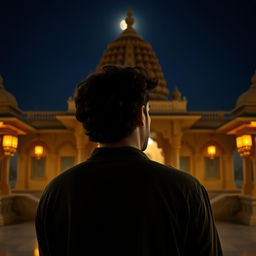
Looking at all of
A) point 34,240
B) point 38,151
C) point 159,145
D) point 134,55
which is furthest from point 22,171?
point 134,55

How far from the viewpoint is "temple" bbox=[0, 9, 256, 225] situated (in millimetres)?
10497

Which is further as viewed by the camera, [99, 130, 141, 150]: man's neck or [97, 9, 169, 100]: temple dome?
[97, 9, 169, 100]: temple dome

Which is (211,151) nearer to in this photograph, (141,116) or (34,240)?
(34,240)

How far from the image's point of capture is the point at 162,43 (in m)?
34.7

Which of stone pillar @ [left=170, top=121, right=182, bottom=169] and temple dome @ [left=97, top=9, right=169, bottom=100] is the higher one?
temple dome @ [left=97, top=9, right=169, bottom=100]

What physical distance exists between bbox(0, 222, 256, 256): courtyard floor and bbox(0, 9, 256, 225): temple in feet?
2.92

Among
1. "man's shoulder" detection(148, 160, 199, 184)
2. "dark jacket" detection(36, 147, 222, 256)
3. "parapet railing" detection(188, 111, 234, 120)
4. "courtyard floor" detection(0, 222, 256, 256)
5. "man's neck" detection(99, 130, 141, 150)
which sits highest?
"parapet railing" detection(188, 111, 234, 120)

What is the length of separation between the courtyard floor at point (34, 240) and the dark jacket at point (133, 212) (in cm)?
531

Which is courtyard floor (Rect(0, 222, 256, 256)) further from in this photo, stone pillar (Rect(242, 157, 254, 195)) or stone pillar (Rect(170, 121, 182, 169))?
stone pillar (Rect(170, 121, 182, 169))

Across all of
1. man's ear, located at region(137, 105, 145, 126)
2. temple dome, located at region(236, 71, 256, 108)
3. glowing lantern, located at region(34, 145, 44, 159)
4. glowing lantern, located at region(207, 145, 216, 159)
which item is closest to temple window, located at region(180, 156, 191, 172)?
glowing lantern, located at region(207, 145, 216, 159)

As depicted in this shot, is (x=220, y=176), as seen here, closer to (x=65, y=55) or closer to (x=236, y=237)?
(x=236, y=237)

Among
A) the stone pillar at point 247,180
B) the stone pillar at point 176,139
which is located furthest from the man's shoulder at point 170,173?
the stone pillar at point 176,139

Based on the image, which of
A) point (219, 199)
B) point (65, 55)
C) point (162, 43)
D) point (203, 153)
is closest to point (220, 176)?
point (203, 153)

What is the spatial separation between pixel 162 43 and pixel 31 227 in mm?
28573
